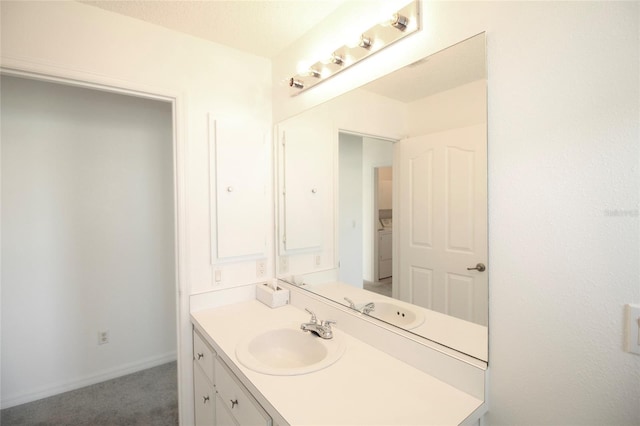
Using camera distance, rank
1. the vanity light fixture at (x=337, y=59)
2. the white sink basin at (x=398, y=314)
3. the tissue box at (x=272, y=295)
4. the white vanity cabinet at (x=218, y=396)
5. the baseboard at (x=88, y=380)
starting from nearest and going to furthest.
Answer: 1. the white vanity cabinet at (x=218, y=396)
2. the white sink basin at (x=398, y=314)
3. the vanity light fixture at (x=337, y=59)
4. the tissue box at (x=272, y=295)
5. the baseboard at (x=88, y=380)

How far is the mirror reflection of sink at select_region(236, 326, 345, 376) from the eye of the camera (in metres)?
1.30

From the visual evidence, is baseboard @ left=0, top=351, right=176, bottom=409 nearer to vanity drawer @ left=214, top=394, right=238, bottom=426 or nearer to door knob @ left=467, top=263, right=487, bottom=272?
vanity drawer @ left=214, top=394, right=238, bottom=426

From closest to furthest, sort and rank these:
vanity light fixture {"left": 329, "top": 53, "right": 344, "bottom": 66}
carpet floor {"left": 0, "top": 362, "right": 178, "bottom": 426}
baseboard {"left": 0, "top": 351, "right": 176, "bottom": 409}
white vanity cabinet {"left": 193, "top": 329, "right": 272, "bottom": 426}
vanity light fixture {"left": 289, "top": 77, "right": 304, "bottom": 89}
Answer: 1. white vanity cabinet {"left": 193, "top": 329, "right": 272, "bottom": 426}
2. vanity light fixture {"left": 329, "top": 53, "right": 344, "bottom": 66}
3. vanity light fixture {"left": 289, "top": 77, "right": 304, "bottom": 89}
4. carpet floor {"left": 0, "top": 362, "right": 178, "bottom": 426}
5. baseboard {"left": 0, "top": 351, "right": 176, "bottom": 409}

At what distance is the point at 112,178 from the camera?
8.43 feet

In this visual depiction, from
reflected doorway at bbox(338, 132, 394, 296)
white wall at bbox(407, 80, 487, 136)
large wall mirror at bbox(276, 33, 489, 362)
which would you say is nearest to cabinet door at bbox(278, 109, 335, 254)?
large wall mirror at bbox(276, 33, 489, 362)

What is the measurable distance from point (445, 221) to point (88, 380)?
2.97 m

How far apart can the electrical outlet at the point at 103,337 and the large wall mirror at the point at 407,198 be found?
6.17 ft

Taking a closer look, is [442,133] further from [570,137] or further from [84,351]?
[84,351]

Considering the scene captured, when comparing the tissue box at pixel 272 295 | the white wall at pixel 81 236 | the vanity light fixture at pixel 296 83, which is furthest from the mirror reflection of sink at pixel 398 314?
the white wall at pixel 81 236

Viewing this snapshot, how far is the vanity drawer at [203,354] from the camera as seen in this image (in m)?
1.55

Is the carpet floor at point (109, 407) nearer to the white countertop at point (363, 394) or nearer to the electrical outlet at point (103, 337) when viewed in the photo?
the electrical outlet at point (103, 337)

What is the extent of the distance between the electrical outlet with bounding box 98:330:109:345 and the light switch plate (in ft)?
10.4

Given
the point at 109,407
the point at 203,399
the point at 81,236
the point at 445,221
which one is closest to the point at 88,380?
the point at 109,407

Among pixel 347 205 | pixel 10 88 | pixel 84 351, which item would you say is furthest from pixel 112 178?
pixel 347 205
